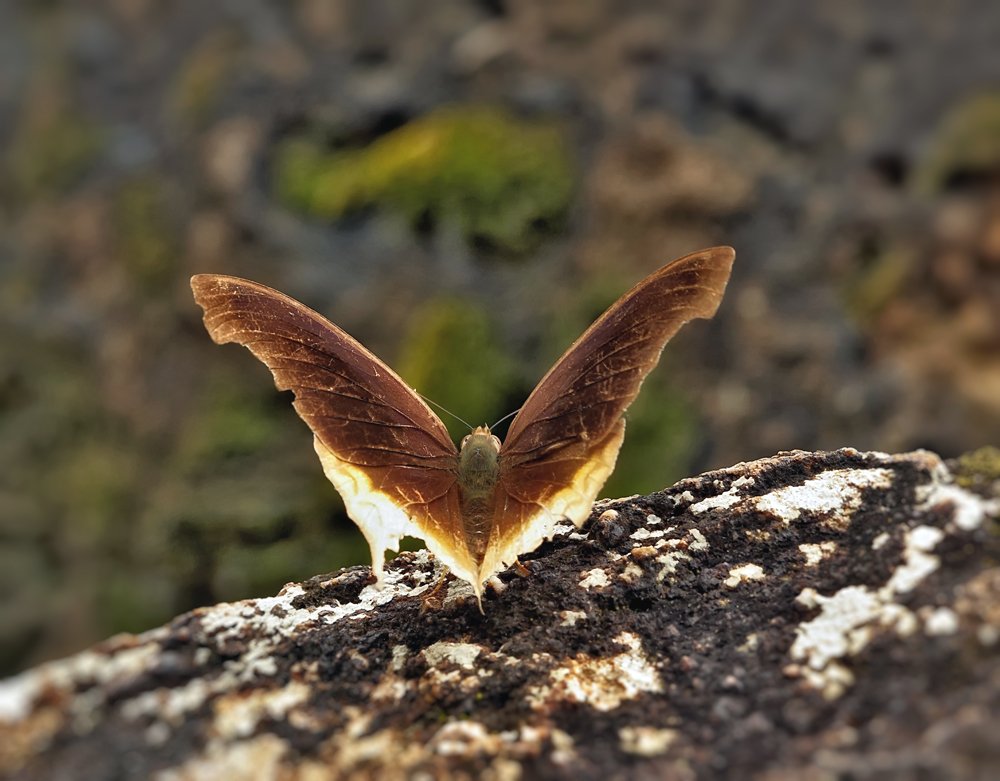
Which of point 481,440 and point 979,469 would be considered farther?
point 481,440

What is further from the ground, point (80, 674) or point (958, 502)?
point (80, 674)

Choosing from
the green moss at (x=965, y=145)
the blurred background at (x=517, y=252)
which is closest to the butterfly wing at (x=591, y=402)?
the blurred background at (x=517, y=252)

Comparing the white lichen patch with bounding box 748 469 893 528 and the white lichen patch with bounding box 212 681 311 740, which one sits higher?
the white lichen patch with bounding box 748 469 893 528

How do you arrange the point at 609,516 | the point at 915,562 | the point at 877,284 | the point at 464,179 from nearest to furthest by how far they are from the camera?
the point at 915,562
the point at 609,516
the point at 877,284
the point at 464,179

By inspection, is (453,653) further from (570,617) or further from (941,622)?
(941,622)

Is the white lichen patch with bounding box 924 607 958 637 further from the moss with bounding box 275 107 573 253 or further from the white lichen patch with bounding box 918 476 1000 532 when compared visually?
the moss with bounding box 275 107 573 253

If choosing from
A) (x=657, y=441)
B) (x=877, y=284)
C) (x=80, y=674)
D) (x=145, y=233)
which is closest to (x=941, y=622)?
(x=80, y=674)

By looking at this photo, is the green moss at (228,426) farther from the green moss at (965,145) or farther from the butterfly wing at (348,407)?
the green moss at (965,145)

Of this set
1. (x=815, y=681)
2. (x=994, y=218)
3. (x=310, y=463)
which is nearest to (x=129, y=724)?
(x=815, y=681)

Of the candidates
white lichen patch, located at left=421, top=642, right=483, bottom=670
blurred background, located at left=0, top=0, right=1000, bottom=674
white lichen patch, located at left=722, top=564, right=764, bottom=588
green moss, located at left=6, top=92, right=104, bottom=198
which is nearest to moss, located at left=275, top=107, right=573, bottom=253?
blurred background, located at left=0, top=0, right=1000, bottom=674
